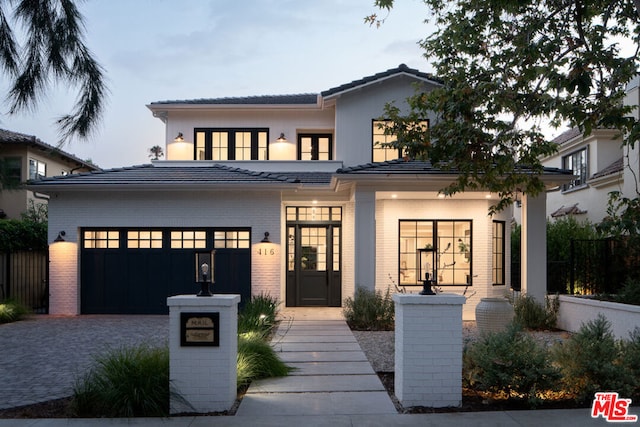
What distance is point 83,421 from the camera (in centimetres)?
587

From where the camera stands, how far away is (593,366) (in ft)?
21.2

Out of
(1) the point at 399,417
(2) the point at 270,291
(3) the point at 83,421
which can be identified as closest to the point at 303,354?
(1) the point at 399,417

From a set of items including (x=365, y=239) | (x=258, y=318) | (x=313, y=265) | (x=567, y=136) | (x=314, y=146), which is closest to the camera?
(x=258, y=318)

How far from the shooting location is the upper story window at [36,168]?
23906 millimetres

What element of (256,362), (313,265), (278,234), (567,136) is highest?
(567,136)

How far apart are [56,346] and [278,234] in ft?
20.2

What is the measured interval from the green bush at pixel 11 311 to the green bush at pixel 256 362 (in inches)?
354

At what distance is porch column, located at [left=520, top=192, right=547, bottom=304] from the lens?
13453mm

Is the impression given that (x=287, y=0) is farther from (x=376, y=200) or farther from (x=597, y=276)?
(x=597, y=276)

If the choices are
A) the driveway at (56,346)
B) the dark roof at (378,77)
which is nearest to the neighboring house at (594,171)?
the dark roof at (378,77)

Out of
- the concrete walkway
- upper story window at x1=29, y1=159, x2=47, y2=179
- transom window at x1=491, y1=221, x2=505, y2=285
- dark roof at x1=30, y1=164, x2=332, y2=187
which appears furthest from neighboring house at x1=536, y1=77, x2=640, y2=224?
upper story window at x1=29, y1=159, x2=47, y2=179

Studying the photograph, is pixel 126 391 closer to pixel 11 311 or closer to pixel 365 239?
pixel 365 239

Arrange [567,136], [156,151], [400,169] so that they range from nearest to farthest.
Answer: [400,169]
[567,136]
[156,151]

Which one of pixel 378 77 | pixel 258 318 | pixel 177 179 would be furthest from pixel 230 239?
pixel 378 77
